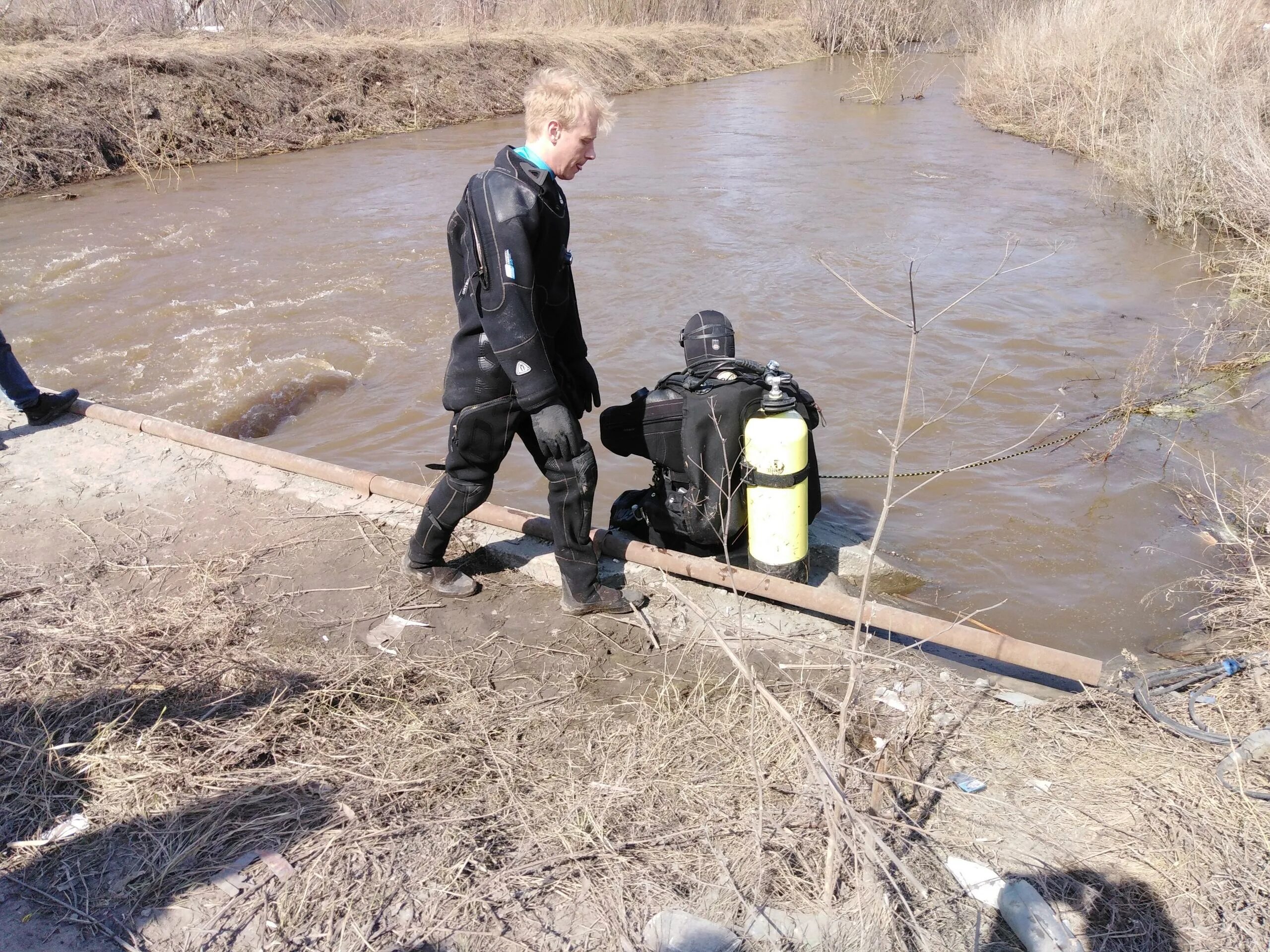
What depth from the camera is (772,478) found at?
3.73 m

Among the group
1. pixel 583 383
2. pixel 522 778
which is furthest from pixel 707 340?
pixel 522 778

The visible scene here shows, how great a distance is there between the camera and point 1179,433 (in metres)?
6.46

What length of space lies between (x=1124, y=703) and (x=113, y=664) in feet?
11.5

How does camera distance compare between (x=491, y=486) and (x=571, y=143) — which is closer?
(x=571, y=143)

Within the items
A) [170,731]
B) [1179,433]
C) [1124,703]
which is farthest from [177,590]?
[1179,433]

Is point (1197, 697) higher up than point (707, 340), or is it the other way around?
point (707, 340)

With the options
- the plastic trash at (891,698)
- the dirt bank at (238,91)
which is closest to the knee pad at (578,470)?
the plastic trash at (891,698)

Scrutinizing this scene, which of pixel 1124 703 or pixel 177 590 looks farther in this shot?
pixel 177 590

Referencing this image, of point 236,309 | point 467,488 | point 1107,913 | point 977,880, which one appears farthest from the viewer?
point 236,309

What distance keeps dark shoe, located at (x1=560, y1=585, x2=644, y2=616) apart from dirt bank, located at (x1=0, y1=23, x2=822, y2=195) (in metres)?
13.2

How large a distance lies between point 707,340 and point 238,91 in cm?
1585

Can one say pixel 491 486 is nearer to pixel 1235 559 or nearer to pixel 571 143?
pixel 571 143

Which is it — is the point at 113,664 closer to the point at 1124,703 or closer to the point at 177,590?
the point at 177,590

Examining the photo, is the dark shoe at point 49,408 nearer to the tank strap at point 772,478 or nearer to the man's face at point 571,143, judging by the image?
the man's face at point 571,143
